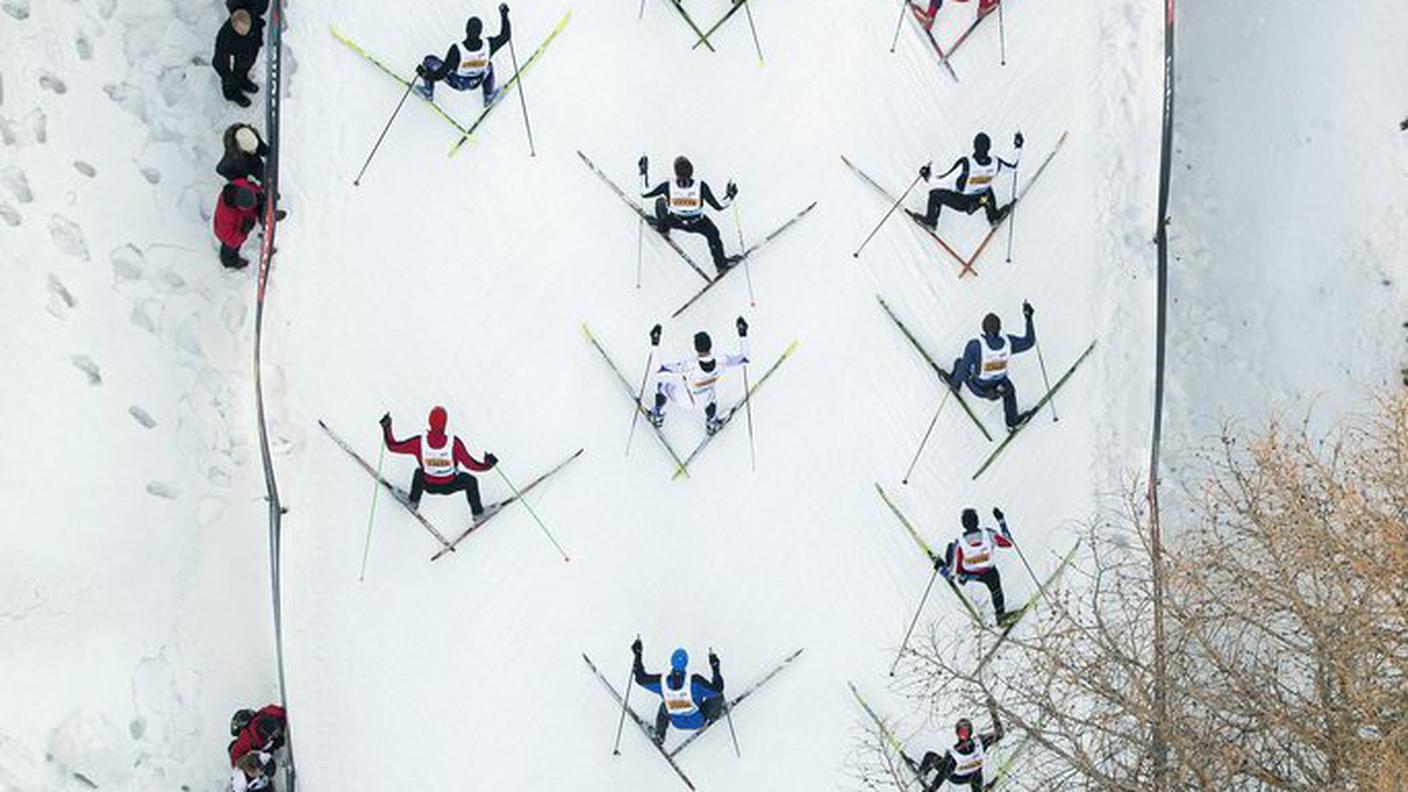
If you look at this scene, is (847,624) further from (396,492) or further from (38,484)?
(38,484)

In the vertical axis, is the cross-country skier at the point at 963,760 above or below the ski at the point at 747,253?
below

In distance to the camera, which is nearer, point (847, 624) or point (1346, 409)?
point (847, 624)

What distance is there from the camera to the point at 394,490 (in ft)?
46.9

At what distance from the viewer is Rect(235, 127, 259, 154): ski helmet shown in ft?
46.7

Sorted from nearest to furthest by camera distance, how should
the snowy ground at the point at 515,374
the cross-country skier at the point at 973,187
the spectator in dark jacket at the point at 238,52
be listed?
the snowy ground at the point at 515,374, the spectator in dark jacket at the point at 238,52, the cross-country skier at the point at 973,187


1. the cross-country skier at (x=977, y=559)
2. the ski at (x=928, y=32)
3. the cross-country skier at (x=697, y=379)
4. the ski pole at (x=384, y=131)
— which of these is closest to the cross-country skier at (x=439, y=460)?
the cross-country skier at (x=697, y=379)

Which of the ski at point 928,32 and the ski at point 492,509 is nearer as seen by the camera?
the ski at point 492,509

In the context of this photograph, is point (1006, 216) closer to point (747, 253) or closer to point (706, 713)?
point (747, 253)

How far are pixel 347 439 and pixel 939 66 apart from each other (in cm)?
518

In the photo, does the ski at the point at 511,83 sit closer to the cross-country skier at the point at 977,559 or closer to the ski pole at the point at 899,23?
the ski pole at the point at 899,23

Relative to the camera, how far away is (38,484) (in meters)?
14.1

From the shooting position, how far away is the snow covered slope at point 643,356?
14.3m

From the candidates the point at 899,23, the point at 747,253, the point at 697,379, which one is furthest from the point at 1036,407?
the point at 899,23

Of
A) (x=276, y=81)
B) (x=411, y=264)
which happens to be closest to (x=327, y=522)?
(x=411, y=264)
